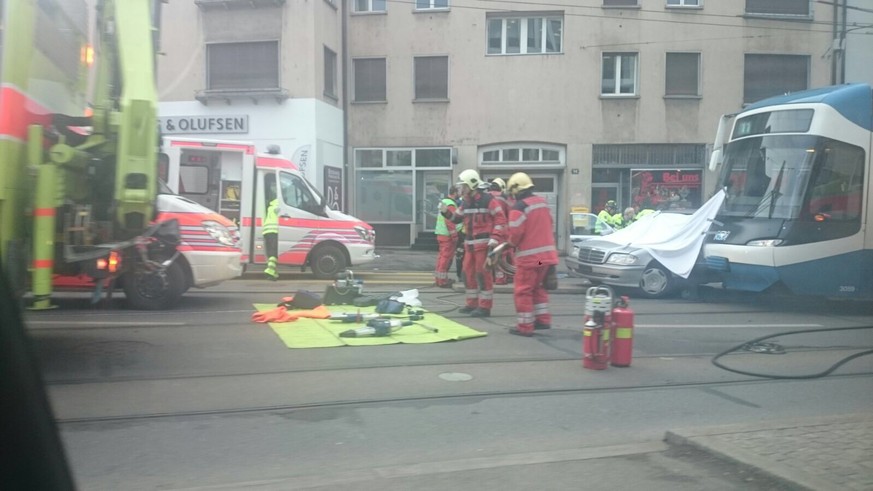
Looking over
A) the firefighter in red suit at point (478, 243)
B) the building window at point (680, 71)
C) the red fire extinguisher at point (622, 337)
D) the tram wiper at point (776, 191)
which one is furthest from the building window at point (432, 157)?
the red fire extinguisher at point (622, 337)

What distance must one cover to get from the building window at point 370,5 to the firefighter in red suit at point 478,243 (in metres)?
14.7

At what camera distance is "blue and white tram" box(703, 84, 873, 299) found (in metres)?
11.9

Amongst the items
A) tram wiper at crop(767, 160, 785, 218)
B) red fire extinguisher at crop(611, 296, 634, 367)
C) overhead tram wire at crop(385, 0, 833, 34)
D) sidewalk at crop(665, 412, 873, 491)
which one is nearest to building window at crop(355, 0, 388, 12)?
overhead tram wire at crop(385, 0, 833, 34)

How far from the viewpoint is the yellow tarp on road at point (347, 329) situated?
8.67 m

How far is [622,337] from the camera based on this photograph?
7750 mm

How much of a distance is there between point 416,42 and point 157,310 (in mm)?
15904

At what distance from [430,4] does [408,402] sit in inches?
792

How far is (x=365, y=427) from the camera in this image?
569cm

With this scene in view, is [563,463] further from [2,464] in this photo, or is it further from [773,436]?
[2,464]

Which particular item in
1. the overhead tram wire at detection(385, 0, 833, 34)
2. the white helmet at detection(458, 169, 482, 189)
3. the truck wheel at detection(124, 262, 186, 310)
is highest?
the overhead tram wire at detection(385, 0, 833, 34)

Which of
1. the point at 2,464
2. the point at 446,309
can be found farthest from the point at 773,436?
the point at 446,309

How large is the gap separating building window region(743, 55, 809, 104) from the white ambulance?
1551 centimetres

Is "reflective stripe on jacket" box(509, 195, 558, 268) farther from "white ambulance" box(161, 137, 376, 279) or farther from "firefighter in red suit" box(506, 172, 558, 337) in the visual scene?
"white ambulance" box(161, 137, 376, 279)

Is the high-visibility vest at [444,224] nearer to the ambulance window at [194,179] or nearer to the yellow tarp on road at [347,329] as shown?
the yellow tarp on road at [347,329]
